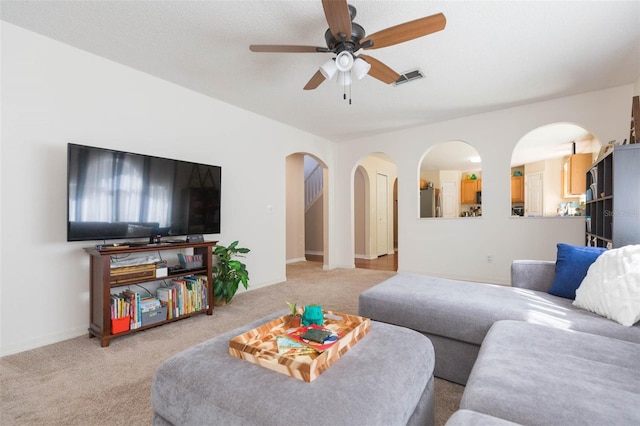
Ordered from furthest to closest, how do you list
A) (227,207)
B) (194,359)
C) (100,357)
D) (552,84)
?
1. (227,207)
2. (552,84)
3. (100,357)
4. (194,359)

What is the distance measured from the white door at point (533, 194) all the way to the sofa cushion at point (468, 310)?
6393 millimetres

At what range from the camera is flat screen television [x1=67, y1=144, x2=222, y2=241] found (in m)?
2.35

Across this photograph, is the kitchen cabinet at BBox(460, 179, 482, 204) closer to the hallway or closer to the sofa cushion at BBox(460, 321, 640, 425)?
the hallway

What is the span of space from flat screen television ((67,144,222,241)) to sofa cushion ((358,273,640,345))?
2057 mm

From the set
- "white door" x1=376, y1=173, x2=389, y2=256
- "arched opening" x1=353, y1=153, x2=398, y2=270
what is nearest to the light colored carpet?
"arched opening" x1=353, y1=153, x2=398, y2=270

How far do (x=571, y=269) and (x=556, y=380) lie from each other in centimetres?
136

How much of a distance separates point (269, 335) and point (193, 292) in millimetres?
1866

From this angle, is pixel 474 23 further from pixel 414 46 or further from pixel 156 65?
pixel 156 65

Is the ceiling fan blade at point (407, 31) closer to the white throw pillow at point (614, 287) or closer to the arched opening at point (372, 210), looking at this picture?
the white throw pillow at point (614, 287)

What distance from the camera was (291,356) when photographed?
1.17 meters

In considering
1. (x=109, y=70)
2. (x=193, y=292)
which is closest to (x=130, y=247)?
(x=193, y=292)

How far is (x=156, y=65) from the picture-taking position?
2.89 meters

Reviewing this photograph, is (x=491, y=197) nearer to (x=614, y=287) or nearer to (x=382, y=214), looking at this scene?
(x=614, y=287)

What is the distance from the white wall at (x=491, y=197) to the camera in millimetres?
3646
